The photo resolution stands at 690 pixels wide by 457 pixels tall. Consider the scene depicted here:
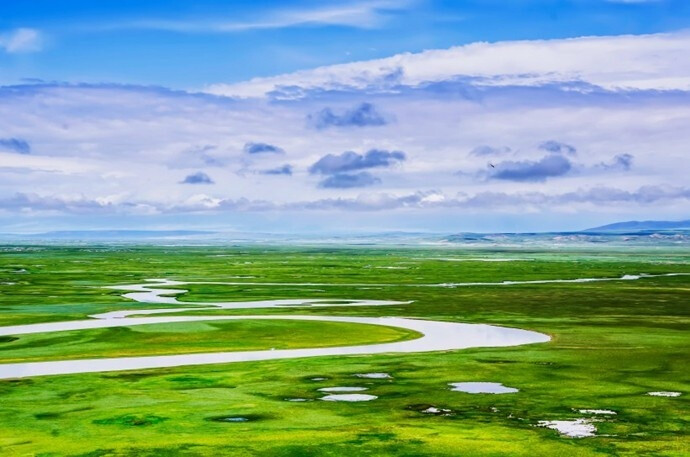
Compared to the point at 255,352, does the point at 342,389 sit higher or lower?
higher

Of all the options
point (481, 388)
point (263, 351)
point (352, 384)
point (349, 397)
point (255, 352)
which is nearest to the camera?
point (349, 397)

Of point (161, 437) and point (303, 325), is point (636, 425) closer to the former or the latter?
point (161, 437)

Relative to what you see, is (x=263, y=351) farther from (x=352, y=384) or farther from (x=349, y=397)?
(x=349, y=397)

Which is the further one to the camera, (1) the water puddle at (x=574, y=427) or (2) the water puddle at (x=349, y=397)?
(2) the water puddle at (x=349, y=397)

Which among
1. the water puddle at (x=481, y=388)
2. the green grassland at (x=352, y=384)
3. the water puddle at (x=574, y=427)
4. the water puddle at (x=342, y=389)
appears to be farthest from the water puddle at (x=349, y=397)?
the water puddle at (x=574, y=427)

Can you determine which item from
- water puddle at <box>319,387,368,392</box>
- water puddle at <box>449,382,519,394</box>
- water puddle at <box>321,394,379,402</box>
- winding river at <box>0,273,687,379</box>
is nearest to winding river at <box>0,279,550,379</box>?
winding river at <box>0,273,687,379</box>

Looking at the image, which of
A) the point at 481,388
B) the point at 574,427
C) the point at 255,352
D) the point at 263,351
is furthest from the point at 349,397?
the point at 263,351

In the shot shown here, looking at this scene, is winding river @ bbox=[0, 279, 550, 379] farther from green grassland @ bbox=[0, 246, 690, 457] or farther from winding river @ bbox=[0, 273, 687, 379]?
green grassland @ bbox=[0, 246, 690, 457]

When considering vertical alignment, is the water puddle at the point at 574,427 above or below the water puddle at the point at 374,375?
below

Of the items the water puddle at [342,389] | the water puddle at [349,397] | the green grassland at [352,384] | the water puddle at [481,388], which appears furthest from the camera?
the water puddle at [342,389]

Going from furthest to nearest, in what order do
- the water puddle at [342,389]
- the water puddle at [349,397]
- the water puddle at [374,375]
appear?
the water puddle at [374,375] < the water puddle at [342,389] < the water puddle at [349,397]

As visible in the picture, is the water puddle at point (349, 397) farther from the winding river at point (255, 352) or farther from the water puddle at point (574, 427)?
the winding river at point (255, 352)
